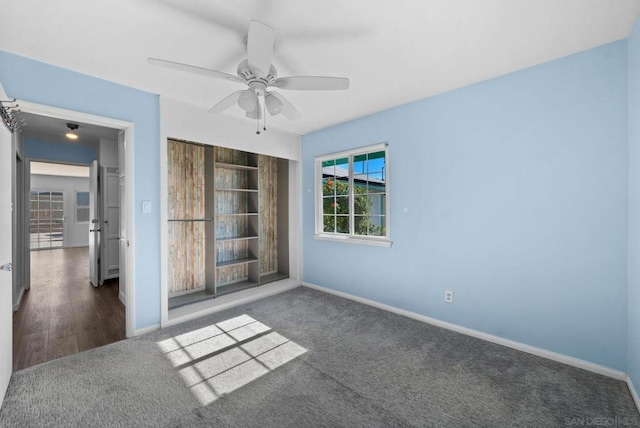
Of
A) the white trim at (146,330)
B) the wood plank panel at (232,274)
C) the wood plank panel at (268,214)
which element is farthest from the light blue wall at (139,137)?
the wood plank panel at (268,214)

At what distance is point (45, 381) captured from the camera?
2.04 m

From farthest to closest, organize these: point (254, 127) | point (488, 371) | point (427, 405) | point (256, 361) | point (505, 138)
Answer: point (254, 127), point (505, 138), point (256, 361), point (488, 371), point (427, 405)

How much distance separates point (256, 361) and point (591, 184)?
3.04m

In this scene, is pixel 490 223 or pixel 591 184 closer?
pixel 591 184

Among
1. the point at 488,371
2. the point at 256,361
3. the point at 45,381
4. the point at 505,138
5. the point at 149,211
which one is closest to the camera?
the point at 45,381

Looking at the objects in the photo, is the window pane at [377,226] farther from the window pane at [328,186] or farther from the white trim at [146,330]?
the white trim at [146,330]

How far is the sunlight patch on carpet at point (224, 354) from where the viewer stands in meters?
2.04

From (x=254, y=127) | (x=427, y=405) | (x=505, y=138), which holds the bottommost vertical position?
(x=427, y=405)

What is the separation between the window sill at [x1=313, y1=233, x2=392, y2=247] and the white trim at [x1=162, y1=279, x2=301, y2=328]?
93 cm

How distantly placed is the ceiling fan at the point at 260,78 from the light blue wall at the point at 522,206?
→ 5.09ft

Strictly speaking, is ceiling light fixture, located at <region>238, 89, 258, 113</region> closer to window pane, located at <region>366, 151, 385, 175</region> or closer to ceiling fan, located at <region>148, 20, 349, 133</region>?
ceiling fan, located at <region>148, 20, 349, 133</region>

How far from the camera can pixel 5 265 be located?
1.87m

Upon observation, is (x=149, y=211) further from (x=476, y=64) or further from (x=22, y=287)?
(x=476, y=64)

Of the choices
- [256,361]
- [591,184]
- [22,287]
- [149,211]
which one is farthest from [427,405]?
[22,287]
